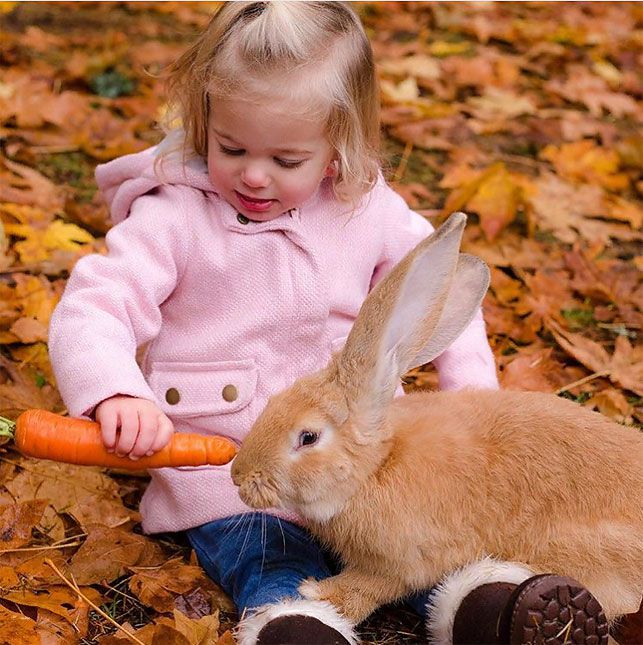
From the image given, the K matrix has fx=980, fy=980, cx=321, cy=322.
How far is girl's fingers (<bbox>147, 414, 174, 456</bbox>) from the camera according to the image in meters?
2.55

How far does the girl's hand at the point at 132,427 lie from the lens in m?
2.53

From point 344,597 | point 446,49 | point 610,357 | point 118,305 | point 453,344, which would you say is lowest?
point 446,49

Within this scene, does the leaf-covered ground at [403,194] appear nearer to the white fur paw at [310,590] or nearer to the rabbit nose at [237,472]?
the white fur paw at [310,590]

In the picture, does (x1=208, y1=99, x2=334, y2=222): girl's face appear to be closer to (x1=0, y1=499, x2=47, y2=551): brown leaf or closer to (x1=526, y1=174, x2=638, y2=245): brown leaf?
(x1=0, y1=499, x2=47, y2=551): brown leaf

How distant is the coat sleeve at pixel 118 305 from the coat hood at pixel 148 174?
0.15 ft

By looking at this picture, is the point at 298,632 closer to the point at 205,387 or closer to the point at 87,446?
the point at 87,446

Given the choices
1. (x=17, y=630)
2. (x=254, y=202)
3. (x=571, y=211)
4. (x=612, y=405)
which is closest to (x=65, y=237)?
(x=254, y=202)

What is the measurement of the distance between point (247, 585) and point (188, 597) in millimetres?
185

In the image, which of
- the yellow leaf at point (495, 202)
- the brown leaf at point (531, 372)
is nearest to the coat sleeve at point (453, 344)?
the brown leaf at point (531, 372)

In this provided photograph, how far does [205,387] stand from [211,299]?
27 cm

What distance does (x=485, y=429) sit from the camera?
249 cm

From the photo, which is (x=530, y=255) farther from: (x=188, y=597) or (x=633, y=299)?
(x=188, y=597)

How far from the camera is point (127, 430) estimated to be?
253cm

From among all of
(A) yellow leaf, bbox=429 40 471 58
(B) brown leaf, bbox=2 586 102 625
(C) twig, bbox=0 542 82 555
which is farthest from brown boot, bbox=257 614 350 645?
(A) yellow leaf, bbox=429 40 471 58
